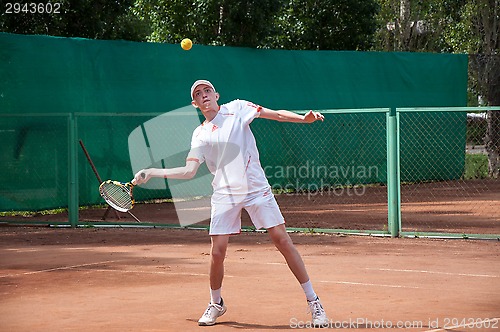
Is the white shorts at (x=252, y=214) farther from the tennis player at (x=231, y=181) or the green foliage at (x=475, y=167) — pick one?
the green foliage at (x=475, y=167)

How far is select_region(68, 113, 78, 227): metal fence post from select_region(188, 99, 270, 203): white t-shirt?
6629 millimetres

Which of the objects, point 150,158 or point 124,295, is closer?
point 124,295

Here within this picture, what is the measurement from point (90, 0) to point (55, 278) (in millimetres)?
9373

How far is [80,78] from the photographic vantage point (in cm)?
1450

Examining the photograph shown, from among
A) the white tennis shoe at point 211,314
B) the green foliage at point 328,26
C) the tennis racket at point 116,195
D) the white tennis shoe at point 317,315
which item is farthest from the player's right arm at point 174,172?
the green foliage at point 328,26

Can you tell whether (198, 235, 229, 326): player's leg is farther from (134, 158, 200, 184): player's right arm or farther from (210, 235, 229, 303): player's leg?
(134, 158, 200, 184): player's right arm

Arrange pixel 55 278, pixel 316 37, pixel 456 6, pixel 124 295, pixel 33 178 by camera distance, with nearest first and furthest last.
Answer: pixel 124 295 → pixel 55 278 → pixel 33 178 → pixel 316 37 → pixel 456 6

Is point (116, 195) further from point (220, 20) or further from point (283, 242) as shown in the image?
point (220, 20)

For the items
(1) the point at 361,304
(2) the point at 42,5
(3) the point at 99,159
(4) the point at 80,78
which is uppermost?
(2) the point at 42,5

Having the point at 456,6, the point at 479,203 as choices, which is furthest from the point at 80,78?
the point at 456,6

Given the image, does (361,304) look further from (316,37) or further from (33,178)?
(316,37)

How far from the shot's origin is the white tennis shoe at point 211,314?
6.25 metres

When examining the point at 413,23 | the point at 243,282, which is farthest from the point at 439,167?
the point at 243,282

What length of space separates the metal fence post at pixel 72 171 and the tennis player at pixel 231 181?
262 inches
